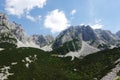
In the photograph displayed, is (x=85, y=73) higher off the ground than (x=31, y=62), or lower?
lower

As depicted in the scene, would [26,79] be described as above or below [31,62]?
below

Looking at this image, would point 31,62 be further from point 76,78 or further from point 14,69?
point 76,78

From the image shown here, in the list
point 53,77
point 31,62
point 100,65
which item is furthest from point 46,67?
point 100,65

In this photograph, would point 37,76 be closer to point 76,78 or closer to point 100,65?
point 76,78

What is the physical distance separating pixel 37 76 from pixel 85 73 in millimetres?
39497

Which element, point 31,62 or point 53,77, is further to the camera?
point 31,62

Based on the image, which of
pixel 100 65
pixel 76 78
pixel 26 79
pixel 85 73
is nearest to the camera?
pixel 26 79

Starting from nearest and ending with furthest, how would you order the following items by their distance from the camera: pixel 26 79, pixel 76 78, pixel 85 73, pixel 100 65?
1. pixel 26 79
2. pixel 76 78
3. pixel 85 73
4. pixel 100 65

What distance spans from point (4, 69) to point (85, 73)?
203 ft

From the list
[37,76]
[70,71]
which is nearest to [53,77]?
[37,76]

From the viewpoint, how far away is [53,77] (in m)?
167

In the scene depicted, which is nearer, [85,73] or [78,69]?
[85,73]

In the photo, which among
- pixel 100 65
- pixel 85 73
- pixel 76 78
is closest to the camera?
pixel 76 78

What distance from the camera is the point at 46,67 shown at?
19212 centimetres
